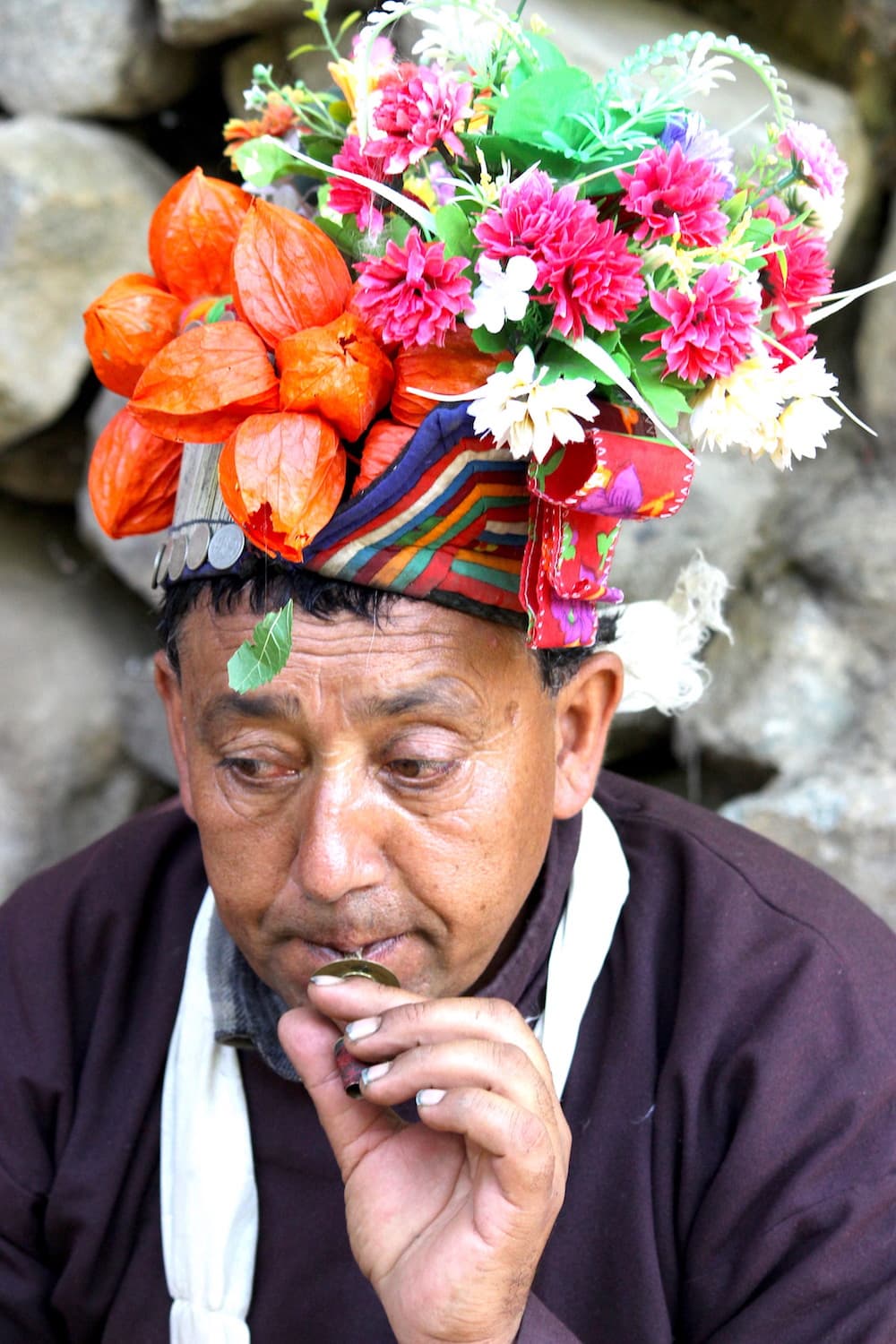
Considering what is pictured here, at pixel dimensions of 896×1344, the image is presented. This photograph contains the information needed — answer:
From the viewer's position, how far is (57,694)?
3.49 metres

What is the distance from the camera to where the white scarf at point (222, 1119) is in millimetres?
1935

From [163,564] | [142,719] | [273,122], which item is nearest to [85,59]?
[273,122]

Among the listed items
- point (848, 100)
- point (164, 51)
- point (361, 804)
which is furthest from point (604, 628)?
point (164, 51)

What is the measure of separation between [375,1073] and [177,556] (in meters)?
0.76

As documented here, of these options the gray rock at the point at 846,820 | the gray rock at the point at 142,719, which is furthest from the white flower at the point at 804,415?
the gray rock at the point at 142,719

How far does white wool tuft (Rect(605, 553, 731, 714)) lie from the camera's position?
7.17 ft

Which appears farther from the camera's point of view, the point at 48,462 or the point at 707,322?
the point at 48,462

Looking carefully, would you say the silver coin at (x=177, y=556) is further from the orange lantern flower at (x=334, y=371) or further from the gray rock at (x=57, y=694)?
the gray rock at (x=57, y=694)

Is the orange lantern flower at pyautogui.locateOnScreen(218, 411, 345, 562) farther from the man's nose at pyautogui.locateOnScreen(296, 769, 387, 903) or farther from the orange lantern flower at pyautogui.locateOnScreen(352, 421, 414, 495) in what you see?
the man's nose at pyautogui.locateOnScreen(296, 769, 387, 903)

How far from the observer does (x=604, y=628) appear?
210 centimetres

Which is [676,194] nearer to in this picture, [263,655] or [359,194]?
[359,194]

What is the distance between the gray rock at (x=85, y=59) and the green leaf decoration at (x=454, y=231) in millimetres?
1881

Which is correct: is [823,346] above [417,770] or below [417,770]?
above

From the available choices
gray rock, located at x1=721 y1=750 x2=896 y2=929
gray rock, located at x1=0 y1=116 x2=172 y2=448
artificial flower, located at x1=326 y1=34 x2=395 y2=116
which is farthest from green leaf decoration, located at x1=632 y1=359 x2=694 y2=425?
gray rock, located at x1=0 y1=116 x2=172 y2=448
